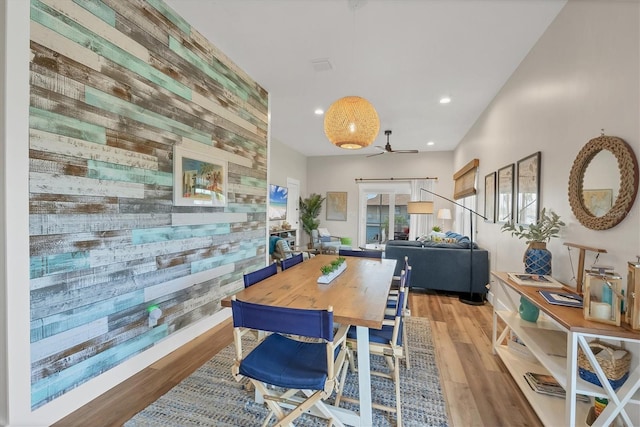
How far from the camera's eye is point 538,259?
7.07 feet

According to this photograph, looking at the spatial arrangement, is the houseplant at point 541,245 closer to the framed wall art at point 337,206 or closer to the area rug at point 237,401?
the area rug at point 237,401

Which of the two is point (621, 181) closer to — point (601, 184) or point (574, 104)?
point (601, 184)

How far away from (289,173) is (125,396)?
5806mm

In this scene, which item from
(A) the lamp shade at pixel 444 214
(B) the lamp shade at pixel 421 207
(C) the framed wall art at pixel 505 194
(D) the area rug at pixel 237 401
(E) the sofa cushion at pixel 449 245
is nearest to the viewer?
(D) the area rug at pixel 237 401

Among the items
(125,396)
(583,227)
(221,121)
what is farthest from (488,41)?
(125,396)

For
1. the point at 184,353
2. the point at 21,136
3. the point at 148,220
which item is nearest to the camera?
the point at 21,136

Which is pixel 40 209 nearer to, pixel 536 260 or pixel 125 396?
pixel 125 396

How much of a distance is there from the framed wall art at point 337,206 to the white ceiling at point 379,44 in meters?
3.90

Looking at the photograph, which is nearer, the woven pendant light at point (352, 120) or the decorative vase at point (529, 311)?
the decorative vase at point (529, 311)

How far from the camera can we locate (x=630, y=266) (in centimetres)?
126

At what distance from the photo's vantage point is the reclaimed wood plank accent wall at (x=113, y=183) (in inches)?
60.6

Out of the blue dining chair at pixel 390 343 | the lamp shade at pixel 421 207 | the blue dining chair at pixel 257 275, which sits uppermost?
the lamp shade at pixel 421 207

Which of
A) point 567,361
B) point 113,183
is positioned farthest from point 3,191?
point 567,361

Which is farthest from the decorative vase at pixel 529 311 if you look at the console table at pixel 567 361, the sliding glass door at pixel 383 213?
the sliding glass door at pixel 383 213
